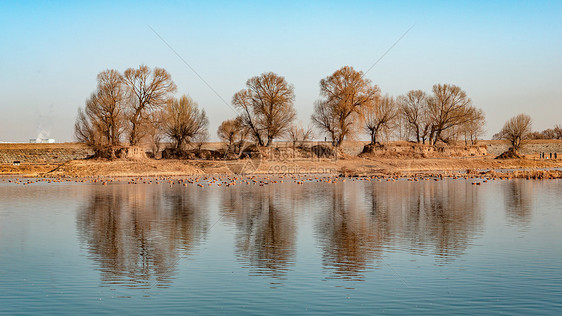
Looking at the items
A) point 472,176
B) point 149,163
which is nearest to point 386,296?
Result: point 472,176

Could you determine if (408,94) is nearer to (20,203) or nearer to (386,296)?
(20,203)

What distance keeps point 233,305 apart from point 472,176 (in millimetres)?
49064

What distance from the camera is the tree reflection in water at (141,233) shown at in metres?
13.0

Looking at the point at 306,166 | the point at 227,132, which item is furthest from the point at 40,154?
the point at 306,166

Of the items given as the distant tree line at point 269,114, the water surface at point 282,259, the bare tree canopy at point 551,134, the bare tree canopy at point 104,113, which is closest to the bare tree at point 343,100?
the distant tree line at point 269,114

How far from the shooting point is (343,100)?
73250 millimetres

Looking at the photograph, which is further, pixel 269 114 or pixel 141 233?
pixel 269 114

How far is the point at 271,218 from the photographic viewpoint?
75.2 feet

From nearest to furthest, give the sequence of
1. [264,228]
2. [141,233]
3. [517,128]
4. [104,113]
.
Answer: [141,233], [264,228], [104,113], [517,128]

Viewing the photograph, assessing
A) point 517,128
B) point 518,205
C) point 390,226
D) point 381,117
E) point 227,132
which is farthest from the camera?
point 517,128

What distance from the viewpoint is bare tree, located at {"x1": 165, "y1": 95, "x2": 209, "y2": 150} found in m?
78.7

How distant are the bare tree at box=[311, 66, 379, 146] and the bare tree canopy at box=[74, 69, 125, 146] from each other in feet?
92.2

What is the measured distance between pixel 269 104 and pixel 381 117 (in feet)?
57.5

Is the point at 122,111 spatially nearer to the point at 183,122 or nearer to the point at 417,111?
the point at 183,122
